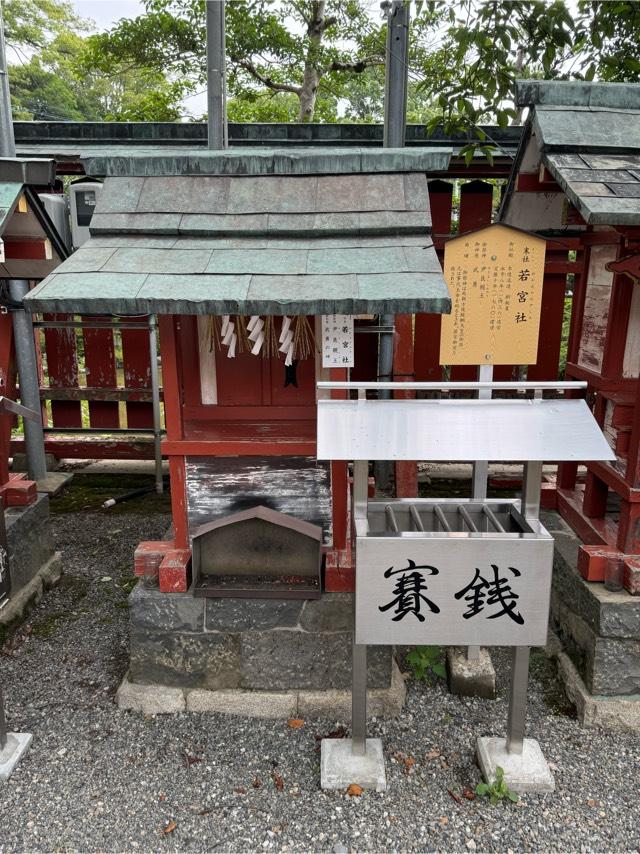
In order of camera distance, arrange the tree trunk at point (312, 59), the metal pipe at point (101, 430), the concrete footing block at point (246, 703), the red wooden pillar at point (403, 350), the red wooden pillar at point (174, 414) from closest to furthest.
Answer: the red wooden pillar at point (174, 414) → the concrete footing block at point (246, 703) → the red wooden pillar at point (403, 350) → the metal pipe at point (101, 430) → the tree trunk at point (312, 59)

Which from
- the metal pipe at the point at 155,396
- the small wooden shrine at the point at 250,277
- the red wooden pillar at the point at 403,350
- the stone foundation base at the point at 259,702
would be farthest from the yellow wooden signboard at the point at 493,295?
the metal pipe at the point at 155,396

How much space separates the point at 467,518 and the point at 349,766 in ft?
5.13

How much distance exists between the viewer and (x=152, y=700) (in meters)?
3.94

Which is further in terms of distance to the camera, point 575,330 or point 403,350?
point 403,350

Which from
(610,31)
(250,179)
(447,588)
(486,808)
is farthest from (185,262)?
(610,31)

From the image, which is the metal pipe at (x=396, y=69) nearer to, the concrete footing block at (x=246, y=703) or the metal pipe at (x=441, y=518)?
the metal pipe at (x=441, y=518)

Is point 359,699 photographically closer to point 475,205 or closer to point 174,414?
point 174,414

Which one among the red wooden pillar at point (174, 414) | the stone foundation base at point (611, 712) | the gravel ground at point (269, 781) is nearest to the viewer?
the gravel ground at point (269, 781)

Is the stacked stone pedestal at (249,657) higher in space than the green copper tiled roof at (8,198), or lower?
lower

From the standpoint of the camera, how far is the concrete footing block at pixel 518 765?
10.8 feet

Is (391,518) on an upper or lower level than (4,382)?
lower

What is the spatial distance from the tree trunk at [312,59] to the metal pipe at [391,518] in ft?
33.3

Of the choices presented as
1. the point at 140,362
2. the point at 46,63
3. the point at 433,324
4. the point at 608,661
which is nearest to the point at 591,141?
the point at 433,324

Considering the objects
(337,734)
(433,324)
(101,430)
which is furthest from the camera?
(101,430)
